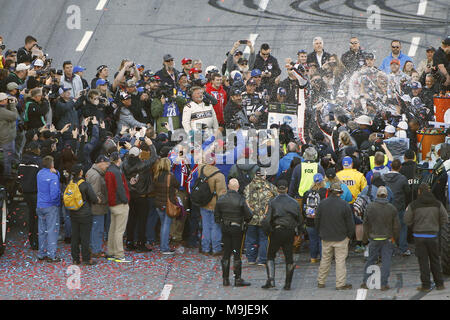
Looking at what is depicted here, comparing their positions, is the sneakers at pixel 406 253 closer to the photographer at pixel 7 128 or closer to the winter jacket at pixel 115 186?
the winter jacket at pixel 115 186

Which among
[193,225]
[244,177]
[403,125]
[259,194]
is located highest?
[403,125]

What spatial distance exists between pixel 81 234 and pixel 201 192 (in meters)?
2.19

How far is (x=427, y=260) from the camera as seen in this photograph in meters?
14.5

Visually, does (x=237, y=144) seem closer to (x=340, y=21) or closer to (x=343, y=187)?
(x=343, y=187)

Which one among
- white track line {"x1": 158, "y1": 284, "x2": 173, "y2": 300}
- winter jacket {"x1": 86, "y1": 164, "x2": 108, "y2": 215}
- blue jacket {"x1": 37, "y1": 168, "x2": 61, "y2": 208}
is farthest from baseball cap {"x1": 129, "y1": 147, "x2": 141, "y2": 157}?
white track line {"x1": 158, "y1": 284, "x2": 173, "y2": 300}

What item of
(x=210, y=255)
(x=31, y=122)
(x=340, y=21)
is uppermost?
(x=340, y=21)

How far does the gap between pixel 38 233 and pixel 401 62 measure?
34.8ft

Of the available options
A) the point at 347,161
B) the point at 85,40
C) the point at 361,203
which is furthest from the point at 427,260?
the point at 85,40

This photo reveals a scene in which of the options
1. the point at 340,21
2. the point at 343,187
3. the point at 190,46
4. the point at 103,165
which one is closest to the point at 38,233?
the point at 103,165

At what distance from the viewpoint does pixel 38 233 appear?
1642 cm

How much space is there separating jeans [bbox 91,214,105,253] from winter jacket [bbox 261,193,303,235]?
3092 mm

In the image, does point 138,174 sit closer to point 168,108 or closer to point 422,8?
point 168,108

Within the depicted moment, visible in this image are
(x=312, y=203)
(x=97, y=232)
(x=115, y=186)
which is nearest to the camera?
(x=312, y=203)

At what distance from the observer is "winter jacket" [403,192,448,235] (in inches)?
570
